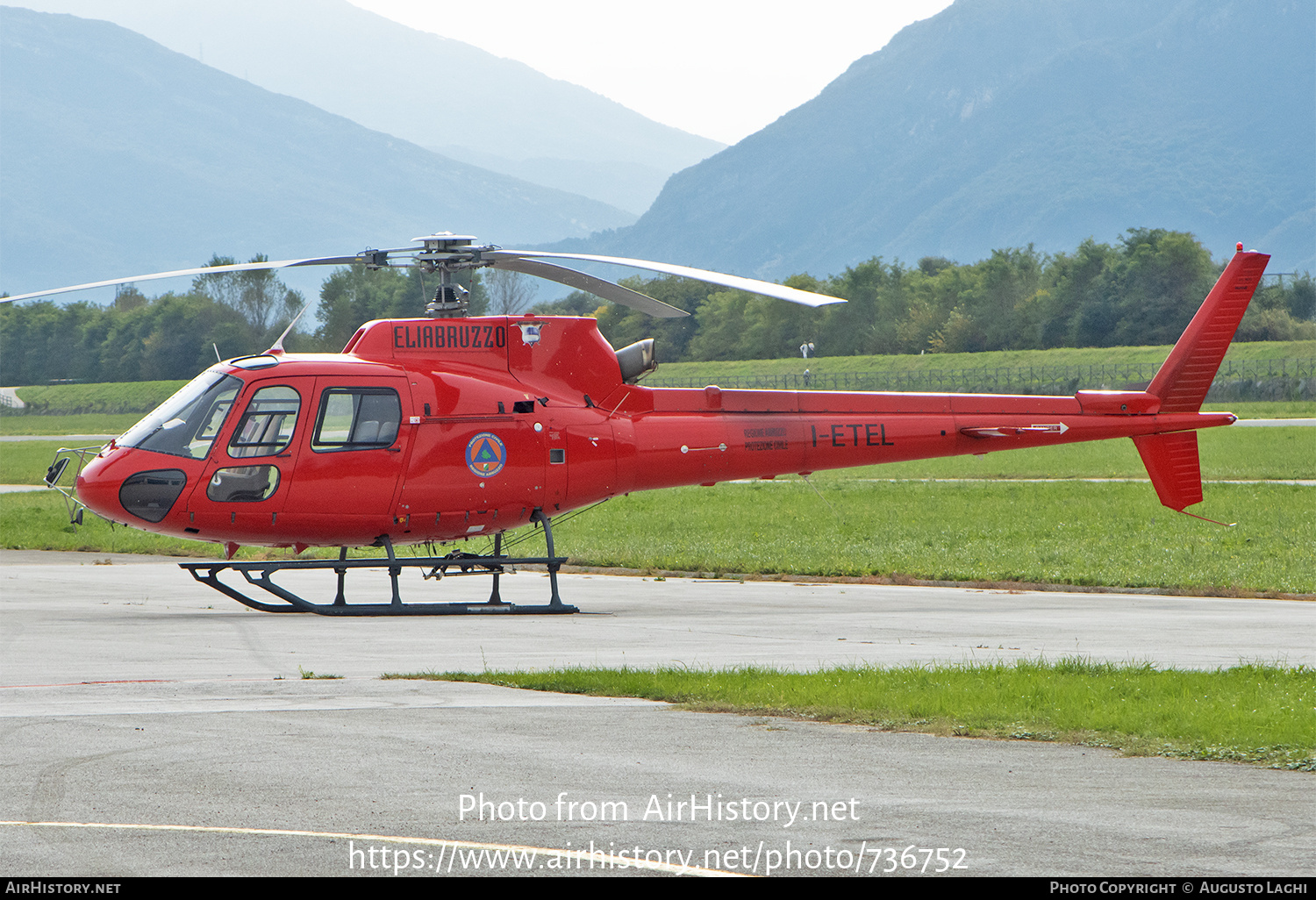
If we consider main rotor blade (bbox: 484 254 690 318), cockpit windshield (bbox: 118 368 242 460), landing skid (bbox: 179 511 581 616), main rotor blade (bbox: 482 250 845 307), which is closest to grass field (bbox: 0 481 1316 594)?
landing skid (bbox: 179 511 581 616)

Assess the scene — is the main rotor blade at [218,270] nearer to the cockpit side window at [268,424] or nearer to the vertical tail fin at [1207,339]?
the cockpit side window at [268,424]

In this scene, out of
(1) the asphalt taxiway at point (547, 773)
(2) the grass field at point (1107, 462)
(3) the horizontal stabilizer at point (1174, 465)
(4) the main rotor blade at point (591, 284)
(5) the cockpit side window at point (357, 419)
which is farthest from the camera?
(2) the grass field at point (1107, 462)

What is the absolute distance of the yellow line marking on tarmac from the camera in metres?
5.48

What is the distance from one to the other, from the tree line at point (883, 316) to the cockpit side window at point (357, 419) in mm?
47202

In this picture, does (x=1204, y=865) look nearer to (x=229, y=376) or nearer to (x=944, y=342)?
(x=229, y=376)

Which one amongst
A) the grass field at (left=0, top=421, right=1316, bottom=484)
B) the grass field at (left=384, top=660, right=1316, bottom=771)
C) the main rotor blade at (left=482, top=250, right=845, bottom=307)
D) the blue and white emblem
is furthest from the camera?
the grass field at (left=0, top=421, right=1316, bottom=484)

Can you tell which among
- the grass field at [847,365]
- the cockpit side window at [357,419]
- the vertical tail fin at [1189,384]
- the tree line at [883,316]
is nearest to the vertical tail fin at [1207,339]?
the vertical tail fin at [1189,384]

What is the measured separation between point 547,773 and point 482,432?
25.2ft

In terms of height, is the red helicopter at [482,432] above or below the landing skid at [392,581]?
above

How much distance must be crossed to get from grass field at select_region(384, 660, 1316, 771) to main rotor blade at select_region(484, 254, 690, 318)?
17.0 ft

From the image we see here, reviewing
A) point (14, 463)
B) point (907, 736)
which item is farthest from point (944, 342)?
point (907, 736)

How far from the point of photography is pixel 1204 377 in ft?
53.9

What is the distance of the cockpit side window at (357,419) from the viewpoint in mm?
13938

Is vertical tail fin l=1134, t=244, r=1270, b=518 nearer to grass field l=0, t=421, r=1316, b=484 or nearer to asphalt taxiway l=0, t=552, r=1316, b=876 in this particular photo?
asphalt taxiway l=0, t=552, r=1316, b=876
